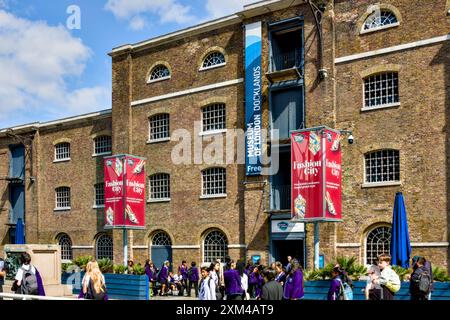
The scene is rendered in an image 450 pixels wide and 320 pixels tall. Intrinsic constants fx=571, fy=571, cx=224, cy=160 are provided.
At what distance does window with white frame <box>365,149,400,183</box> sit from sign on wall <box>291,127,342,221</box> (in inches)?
61.3

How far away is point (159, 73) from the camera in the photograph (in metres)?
30.7

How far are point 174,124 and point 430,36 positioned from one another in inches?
524

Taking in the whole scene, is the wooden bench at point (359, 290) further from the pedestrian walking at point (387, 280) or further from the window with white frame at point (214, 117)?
the window with white frame at point (214, 117)

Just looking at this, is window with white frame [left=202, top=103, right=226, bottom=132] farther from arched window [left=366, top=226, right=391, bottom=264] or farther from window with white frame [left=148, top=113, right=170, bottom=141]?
arched window [left=366, top=226, right=391, bottom=264]

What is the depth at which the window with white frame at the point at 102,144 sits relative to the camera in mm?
33250

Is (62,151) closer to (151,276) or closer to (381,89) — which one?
(151,276)

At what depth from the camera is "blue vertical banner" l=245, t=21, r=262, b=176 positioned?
84.5ft

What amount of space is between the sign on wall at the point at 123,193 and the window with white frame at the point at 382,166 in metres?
11.3

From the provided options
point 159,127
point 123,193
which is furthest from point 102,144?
point 123,193

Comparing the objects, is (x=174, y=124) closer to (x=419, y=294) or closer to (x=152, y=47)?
(x=152, y=47)

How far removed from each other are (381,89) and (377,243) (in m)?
6.10

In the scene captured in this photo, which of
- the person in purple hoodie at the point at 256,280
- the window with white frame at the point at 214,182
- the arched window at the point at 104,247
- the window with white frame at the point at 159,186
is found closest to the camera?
the person in purple hoodie at the point at 256,280

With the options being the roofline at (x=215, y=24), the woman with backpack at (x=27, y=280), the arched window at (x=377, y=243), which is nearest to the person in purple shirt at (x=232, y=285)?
the woman with backpack at (x=27, y=280)
